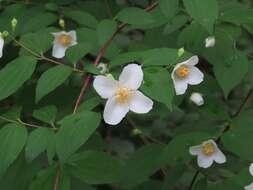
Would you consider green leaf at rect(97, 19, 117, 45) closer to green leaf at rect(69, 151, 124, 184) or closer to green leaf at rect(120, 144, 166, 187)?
green leaf at rect(69, 151, 124, 184)

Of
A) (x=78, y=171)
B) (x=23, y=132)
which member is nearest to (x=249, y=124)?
(x=78, y=171)

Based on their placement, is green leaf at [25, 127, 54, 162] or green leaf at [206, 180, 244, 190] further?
green leaf at [206, 180, 244, 190]

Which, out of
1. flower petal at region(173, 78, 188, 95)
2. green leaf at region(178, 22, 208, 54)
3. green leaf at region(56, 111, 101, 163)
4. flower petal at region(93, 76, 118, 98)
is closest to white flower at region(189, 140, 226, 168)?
flower petal at region(173, 78, 188, 95)

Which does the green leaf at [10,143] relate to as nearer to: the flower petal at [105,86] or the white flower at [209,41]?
the flower petal at [105,86]

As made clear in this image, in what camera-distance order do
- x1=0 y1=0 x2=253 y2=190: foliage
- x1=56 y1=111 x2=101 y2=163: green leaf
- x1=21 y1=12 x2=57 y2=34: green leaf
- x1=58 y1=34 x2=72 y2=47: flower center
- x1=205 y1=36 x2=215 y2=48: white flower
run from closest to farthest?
x1=56 y1=111 x2=101 y2=163: green leaf
x1=0 y1=0 x2=253 y2=190: foliage
x1=205 y1=36 x2=215 y2=48: white flower
x1=21 y1=12 x2=57 y2=34: green leaf
x1=58 y1=34 x2=72 y2=47: flower center

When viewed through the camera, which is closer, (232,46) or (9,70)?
(9,70)

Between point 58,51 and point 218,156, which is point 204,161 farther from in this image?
point 58,51

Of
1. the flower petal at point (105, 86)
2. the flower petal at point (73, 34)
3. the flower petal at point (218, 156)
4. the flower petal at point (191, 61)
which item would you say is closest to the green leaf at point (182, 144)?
the flower petal at point (218, 156)

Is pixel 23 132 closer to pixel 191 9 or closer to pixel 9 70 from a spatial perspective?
pixel 9 70
